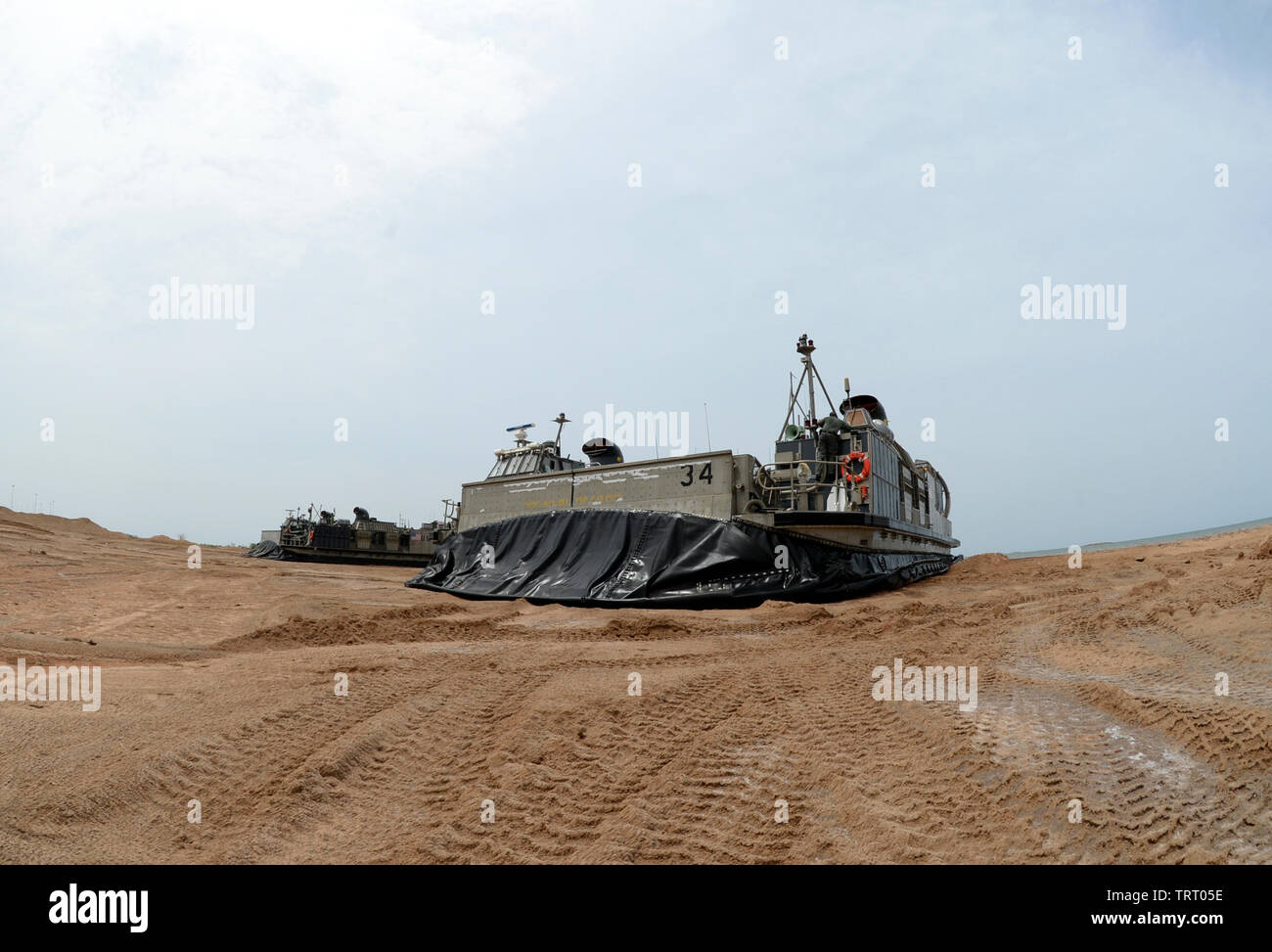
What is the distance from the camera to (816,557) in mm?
11461

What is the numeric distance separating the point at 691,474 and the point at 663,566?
2.30m

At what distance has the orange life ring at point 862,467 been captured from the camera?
40.4ft

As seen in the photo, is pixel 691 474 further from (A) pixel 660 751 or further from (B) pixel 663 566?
(A) pixel 660 751

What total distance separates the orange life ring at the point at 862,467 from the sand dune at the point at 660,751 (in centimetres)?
595

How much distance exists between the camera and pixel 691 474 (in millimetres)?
12750

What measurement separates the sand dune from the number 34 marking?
627cm

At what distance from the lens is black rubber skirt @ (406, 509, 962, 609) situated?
35.1 feet

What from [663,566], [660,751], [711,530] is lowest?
[660,751]

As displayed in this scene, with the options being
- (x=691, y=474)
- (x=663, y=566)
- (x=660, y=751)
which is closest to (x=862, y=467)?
(x=691, y=474)

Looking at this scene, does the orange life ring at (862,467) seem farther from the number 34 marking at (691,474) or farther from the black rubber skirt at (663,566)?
the number 34 marking at (691,474)

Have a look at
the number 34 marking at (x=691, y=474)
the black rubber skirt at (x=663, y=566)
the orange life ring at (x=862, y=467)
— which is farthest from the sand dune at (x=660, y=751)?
the number 34 marking at (x=691, y=474)

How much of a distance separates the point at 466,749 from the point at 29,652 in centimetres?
422

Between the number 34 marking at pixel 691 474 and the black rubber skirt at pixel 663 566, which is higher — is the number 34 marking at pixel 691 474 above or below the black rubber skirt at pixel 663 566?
above

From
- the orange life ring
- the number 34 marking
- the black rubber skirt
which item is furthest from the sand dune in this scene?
the number 34 marking
